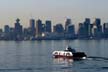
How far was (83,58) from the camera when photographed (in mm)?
106938

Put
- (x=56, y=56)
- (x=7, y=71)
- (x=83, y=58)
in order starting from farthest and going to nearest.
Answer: (x=56, y=56) < (x=83, y=58) < (x=7, y=71)

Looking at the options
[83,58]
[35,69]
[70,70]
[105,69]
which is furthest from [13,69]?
[83,58]

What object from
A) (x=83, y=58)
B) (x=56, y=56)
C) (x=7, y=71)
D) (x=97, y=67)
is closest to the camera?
(x=7, y=71)

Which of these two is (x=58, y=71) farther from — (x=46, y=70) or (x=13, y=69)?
(x=13, y=69)

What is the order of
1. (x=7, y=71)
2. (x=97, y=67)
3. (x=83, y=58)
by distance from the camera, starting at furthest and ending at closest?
1. (x=83, y=58)
2. (x=97, y=67)
3. (x=7, y=71)

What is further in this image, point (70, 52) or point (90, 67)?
point (70, 52)

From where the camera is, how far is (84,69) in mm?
82062

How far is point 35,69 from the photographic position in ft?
272

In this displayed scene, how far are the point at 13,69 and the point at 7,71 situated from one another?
150 inches

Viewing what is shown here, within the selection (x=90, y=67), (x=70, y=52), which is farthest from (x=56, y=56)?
(x=90, y=67)

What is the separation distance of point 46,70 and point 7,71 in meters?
6.23

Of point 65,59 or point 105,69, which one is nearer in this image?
point 105,69

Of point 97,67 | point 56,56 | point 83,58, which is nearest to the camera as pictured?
point 97,67

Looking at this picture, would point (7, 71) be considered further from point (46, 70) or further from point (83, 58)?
point (83, 58)
